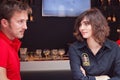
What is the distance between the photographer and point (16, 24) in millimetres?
2059

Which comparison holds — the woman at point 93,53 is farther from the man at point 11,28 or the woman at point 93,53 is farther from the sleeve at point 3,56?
the sleeve at point 3,56

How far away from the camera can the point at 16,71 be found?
80.4 inches

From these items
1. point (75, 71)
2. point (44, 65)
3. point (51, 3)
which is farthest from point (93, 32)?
point (51, 3)

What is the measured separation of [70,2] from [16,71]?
4.19 metres

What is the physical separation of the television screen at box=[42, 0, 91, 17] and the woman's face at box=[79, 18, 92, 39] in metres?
3.50

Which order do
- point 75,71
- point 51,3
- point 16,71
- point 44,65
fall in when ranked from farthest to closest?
point 51,3, point 44,65, point 75,71, point 16,71

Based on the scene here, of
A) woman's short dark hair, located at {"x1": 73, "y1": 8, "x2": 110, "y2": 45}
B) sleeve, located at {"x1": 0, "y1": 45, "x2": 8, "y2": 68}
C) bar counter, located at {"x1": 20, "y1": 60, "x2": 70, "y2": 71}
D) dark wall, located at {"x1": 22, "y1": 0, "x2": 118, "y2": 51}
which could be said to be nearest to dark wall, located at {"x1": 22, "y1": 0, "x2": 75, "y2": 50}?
dark wall, located at {"x1": 22, "y1": 0, "x2": 118, "y2": 51}

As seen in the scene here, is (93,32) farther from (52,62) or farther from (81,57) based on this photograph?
(52,62)

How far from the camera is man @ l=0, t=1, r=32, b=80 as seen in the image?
1.98 metres

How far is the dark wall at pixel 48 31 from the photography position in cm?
605

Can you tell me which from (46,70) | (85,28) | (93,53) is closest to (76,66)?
(93,53)

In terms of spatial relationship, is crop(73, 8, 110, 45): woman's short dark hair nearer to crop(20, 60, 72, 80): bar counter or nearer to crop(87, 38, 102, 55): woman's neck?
crop(87, 38, 102, 55): woman's neck

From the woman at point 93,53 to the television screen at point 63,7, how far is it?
11.3 feet

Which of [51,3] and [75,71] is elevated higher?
[51,3]
